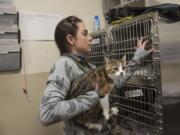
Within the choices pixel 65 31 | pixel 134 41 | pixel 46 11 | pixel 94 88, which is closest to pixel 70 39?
pixel 65 31

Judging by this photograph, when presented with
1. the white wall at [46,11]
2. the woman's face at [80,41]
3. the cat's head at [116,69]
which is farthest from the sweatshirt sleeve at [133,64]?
the white wall at [46,11]

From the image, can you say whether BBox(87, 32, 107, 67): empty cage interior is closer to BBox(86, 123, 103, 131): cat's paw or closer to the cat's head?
the cat's head

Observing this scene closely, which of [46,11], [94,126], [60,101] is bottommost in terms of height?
[94,126]

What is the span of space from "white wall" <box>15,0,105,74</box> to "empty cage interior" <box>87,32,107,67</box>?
436 mm

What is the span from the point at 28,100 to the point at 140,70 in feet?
3.52

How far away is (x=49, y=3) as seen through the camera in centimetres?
230

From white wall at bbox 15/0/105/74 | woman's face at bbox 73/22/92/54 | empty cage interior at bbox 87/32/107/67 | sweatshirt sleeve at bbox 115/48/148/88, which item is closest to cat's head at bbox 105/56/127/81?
sweatshirt sleeve at bbox 115/48/148/88

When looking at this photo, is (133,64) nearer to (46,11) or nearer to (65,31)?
(65,31)

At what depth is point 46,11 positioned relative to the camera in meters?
2.29

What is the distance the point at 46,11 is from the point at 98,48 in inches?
26.3

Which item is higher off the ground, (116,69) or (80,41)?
(80,41)

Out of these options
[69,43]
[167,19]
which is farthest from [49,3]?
[167,19]

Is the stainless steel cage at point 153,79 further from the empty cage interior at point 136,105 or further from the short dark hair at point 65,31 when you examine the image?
the short dark hair at point 65,31

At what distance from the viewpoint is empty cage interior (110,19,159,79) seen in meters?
1.40
